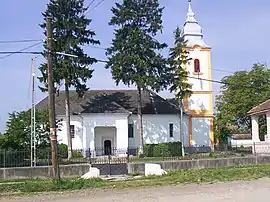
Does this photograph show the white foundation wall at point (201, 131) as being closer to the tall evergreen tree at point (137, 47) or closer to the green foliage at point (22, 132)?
the tall evergreen tree at point (137, 47)

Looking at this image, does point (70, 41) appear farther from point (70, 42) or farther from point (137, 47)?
point (137, 47)

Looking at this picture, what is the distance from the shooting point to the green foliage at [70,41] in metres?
42.8

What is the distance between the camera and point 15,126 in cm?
3178

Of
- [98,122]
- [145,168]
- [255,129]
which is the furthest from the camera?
[98,122]

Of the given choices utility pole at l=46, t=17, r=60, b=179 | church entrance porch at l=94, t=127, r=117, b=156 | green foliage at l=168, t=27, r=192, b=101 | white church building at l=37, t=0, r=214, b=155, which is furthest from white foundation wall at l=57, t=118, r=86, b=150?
utility pole at l=46, t=17, r=60, b=179

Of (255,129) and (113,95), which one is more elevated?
(113,95)

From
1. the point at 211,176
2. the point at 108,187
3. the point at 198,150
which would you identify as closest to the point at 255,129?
the point at 198,150

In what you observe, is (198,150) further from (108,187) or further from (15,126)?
Result: (108,187)

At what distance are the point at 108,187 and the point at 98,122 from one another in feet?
105

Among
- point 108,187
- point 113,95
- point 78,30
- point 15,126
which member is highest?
point 78,30

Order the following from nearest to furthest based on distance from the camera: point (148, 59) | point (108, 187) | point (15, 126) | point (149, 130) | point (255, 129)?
point (108, 187) → point (15, 126) → point (255, 129) → point (148, 59) → point (149, 130)

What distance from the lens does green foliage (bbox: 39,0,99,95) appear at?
4284 cm

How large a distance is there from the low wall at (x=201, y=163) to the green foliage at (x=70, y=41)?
60.9 ft

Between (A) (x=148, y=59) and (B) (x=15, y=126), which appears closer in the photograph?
(B) (x=15, y=126)
